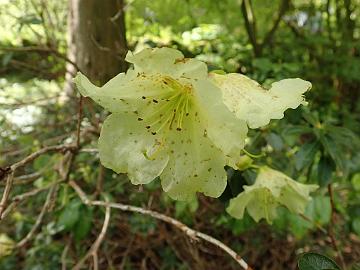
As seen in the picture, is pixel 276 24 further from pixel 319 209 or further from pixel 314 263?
pixel 314 263

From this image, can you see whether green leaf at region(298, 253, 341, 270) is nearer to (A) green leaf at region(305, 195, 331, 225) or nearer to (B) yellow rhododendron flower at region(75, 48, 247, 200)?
(B) yellow rhododendron flower at region(75, 48, 247, 200)

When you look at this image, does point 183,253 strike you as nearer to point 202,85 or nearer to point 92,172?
point 92,172

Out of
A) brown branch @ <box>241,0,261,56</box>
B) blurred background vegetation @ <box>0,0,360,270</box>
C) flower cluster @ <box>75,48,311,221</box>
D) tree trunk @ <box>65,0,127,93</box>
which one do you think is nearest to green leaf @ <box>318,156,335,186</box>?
blurred background vegetation @ <box>0,0,360,270</box>

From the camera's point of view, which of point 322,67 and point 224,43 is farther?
point 322,67

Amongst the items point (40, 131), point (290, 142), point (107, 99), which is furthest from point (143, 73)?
point (40, 131)

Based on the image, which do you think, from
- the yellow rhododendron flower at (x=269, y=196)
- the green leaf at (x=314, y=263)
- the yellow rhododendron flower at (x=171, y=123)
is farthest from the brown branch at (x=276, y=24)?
the green leaf at (x=314, y=263)

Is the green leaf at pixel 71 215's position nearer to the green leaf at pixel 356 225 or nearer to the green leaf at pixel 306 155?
the green leaf at pixel 306 155

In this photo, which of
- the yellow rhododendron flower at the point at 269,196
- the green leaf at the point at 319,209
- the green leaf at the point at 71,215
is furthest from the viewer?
the green leaf at the point at 319,209
